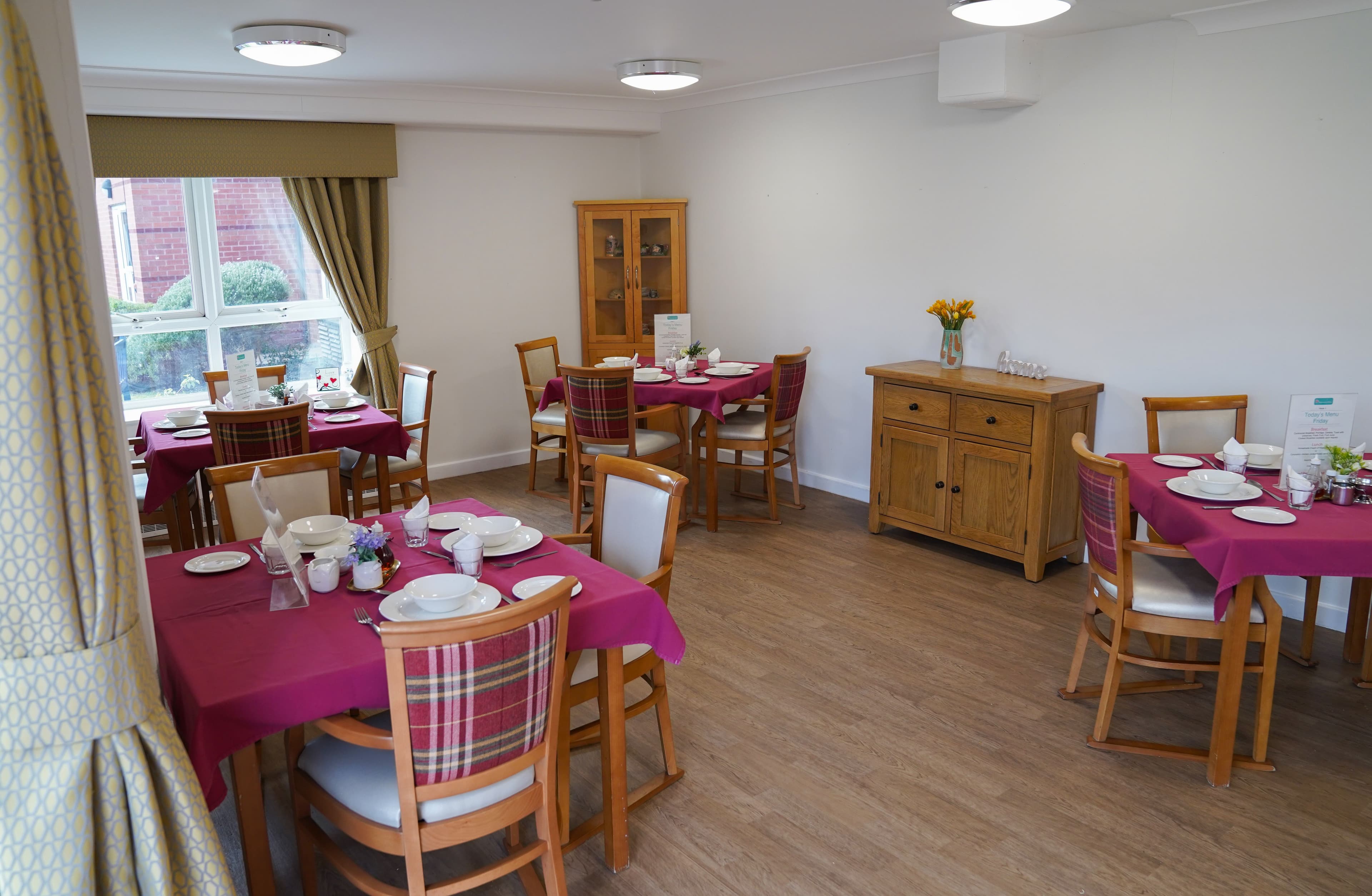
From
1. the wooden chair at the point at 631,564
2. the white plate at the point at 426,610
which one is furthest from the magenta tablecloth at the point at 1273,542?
the white plate at the point at 426,610

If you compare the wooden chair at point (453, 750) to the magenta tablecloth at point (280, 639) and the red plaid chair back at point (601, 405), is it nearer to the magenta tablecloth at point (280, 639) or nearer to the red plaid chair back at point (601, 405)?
the magenta tablecloth at point (280, 639)

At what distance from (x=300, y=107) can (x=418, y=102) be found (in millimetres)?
684

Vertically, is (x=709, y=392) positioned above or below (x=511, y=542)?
above

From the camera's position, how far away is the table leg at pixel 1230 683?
2879 mm

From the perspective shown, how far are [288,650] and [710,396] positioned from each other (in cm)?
335

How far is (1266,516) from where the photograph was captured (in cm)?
299

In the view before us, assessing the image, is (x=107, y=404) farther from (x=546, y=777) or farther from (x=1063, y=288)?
(x=1063, y=288)

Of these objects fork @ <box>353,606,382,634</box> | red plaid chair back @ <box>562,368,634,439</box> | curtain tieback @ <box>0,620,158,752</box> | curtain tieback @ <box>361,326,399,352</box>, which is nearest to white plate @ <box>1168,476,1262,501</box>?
fork @ <box>353,606,382,634</box>

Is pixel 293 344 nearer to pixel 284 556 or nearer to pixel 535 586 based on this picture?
pixel 284 556

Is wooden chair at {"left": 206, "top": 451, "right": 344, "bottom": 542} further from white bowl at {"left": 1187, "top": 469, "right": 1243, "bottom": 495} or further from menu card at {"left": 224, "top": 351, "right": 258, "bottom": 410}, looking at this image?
white bowl at {"left": 1187, "top": 469, "right": 1243, "bottom": 495}

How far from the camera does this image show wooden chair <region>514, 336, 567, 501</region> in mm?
6016

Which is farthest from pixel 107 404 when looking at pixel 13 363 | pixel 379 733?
pixel 379 733

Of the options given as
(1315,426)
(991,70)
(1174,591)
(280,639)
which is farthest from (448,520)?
(991,70)

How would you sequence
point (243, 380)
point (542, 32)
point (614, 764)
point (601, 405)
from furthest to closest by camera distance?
point (601, 405) → point (243, 380) → point (542, 32) → point (614, 764)
